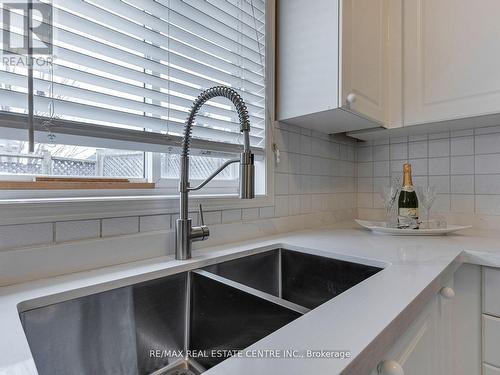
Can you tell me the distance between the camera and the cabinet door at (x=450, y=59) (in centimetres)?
114

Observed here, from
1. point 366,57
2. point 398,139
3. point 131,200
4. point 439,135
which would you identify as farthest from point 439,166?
point 131,200

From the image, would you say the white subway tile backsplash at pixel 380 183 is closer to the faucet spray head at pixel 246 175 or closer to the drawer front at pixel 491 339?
the drawer front at pixel 491 339

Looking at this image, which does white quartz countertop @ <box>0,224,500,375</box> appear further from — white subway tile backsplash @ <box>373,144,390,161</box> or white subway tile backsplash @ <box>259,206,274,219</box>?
white subway tile backsplash @ <box>373,144,390,161</box>

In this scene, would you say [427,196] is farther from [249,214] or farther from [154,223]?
[154,223]

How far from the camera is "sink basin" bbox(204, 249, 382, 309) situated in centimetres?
86

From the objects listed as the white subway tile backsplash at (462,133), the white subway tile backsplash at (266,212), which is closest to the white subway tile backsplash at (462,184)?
the white subway tile backsplash at (462,133)

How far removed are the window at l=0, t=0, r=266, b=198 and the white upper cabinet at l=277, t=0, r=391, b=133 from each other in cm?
16

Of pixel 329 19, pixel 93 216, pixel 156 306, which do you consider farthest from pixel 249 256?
pixel 329 19

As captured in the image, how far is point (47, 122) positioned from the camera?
2.22 ft

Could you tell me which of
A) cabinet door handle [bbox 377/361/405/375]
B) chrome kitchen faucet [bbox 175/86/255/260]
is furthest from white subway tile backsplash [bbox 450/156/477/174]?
cabinet door handle [bbox 377/361/405/375]

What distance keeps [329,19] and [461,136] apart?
1.00 metres

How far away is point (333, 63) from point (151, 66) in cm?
67

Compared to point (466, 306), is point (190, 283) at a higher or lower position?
higher

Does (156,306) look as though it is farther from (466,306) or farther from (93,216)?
(466,306)
